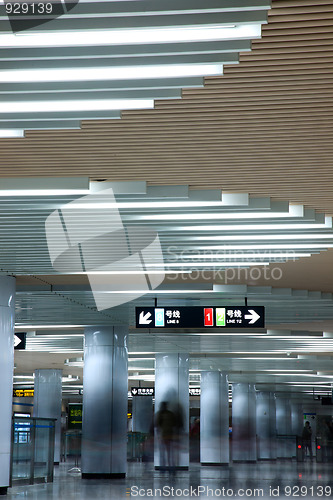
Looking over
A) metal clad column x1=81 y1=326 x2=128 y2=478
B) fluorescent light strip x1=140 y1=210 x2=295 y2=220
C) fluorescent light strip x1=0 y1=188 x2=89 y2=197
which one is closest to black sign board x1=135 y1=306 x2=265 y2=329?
fluorescent light strip x1=140 y1=210 x2=295 y2=220

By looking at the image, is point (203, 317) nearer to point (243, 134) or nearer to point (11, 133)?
point (243, 134)

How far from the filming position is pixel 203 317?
15906mm

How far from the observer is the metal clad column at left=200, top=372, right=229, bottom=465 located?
3666 cm

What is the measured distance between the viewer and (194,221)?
11312mm

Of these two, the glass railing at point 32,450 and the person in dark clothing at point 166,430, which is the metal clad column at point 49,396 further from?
the glass railing at point 32,450

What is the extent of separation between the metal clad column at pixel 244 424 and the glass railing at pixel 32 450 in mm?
27098

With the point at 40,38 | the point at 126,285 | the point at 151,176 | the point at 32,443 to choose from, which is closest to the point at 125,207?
the point at 151,176

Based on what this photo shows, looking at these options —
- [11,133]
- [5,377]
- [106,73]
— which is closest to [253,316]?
[5,377]

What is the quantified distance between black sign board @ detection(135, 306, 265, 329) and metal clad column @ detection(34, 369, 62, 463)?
2445 cm

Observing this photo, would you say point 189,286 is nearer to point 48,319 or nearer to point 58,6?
point 48,319

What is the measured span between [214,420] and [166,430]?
14.3m

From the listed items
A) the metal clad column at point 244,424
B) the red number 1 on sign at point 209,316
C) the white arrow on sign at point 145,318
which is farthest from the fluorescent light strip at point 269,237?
the metal clad column at point 244,424

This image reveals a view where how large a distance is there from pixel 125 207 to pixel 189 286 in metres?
6.67

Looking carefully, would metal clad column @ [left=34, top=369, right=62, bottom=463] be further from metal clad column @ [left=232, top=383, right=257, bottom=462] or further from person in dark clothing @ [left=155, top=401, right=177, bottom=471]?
metal clad column @ [left=232, top=383, right=257, bottom=462]
